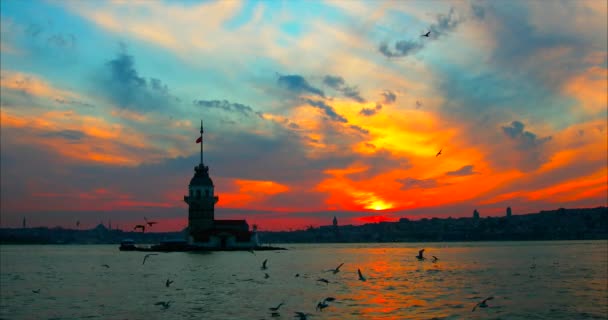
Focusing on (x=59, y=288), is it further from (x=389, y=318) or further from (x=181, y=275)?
(x=389, y=318)

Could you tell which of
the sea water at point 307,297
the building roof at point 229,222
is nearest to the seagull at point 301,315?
the sea water at point 307,297

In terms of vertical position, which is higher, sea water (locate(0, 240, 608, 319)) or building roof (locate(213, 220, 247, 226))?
building roof (locate(213, 220, 247, 226))

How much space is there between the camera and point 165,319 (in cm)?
4000

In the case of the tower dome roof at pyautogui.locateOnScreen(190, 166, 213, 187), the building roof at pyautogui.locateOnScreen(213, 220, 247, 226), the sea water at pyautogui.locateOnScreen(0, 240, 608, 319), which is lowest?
the sea water at pyautogui.locateOnScreen(0, 240, 608, 319)

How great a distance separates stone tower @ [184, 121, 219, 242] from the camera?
155875mm

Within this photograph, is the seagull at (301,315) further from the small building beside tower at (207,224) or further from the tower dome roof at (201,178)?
the tower dome roof at (201,178)

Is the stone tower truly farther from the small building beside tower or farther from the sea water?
the sea water

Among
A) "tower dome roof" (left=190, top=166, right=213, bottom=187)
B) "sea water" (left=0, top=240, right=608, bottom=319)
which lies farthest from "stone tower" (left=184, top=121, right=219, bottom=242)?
"sea water" (left=0, top=240, right=608, bottom=319)

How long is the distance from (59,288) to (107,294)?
30.2 feet

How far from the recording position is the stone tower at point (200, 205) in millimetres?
155875

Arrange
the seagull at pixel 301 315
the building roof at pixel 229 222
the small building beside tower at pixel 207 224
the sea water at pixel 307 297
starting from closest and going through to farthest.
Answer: the seagull at pixel 301 315
the sea water at pixel 307 297
the small building beside tower at pixel 207 224
the building roof at pixel 229 222

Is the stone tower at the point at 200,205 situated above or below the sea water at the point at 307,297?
above

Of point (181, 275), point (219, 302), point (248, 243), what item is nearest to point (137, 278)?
point (181, 275)

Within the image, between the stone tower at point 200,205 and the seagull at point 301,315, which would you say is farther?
the stone tower at point 200,205
